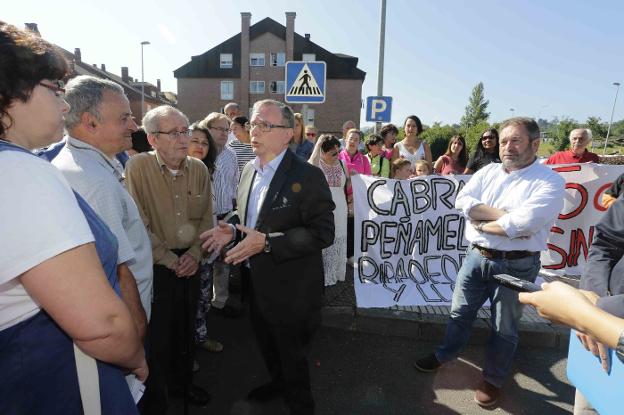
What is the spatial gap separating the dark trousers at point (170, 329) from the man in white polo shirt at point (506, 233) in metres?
2.23

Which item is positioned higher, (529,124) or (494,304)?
(529,124)

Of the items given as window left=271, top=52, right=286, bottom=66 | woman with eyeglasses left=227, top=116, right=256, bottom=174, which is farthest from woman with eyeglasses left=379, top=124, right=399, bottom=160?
window left=271, top=52, right=286, bottom=66

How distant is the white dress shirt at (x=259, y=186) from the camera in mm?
2549

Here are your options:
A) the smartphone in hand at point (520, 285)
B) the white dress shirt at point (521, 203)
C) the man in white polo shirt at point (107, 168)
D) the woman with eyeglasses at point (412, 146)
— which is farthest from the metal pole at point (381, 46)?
the smartphone in hand at point (520, 285)

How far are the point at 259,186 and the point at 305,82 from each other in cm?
353

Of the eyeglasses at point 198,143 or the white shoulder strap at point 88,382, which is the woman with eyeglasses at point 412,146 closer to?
the eyeglasses at point 198,143

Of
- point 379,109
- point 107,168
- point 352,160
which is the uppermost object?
point 379,109

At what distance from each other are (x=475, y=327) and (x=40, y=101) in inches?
157

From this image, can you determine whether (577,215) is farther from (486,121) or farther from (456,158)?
(486,121)

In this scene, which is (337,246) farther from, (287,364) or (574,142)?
(574,142)

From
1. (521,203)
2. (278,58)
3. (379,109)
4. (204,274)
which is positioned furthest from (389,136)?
(278,58)

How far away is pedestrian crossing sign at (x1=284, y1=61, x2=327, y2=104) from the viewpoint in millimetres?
5605

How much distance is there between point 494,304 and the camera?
9.74 feet

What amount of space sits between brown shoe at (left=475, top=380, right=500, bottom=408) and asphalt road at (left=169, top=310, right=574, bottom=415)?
0.06 metres
